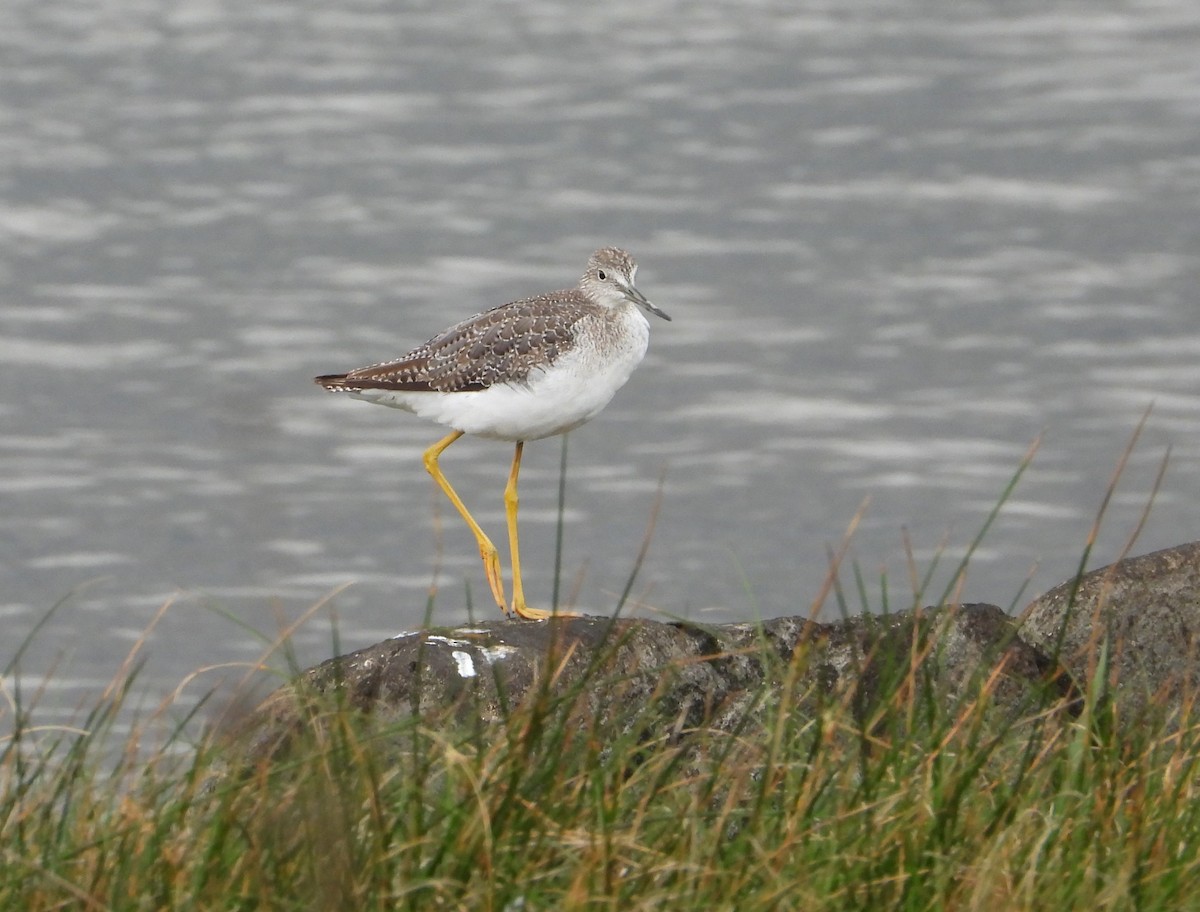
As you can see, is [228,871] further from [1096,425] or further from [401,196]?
[401,196]

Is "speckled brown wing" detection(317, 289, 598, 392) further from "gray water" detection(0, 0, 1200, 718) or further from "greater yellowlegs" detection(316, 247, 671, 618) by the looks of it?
"gray water" detection(0, 0, 1200, 718)

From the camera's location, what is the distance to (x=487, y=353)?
8.40 metres

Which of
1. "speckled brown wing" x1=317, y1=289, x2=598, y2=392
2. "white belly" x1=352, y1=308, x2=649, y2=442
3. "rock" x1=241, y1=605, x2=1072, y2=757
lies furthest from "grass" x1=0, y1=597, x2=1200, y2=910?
"speckled brown wing" x1=317, y1=289, x2=598, y2=392

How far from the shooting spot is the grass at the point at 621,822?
4781 mm

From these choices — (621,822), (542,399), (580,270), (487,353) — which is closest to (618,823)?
(621,822)

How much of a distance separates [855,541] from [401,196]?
553cm

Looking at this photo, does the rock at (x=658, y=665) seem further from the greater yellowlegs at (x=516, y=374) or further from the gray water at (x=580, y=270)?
the gray water at (x=580, y=270)

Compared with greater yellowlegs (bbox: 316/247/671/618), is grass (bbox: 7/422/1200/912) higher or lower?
lower

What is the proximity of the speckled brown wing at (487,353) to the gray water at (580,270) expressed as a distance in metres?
1.92

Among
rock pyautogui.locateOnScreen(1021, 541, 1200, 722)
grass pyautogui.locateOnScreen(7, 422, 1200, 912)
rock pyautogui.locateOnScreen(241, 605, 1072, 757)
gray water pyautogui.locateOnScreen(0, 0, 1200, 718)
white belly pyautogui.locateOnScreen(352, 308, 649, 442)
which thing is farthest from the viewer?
gray water pyautogui.locateOnScreen(0, 0, 1200, 718)

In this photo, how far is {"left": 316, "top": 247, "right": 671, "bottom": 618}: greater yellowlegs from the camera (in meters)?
8.27

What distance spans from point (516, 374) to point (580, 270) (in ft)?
26.3

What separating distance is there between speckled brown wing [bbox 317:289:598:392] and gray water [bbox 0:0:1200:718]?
1925 millimetres

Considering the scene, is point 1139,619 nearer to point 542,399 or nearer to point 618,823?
point 542,399
